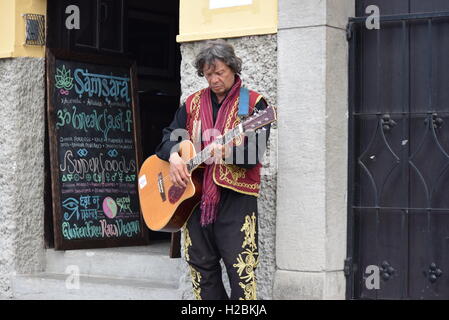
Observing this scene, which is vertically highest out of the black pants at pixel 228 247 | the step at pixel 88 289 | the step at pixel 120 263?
the black pants at pixel 228 247

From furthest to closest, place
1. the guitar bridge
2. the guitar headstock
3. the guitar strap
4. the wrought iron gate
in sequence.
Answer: the wrought iron gate < the guitar bridge < the guitar strap < the guitar headstock

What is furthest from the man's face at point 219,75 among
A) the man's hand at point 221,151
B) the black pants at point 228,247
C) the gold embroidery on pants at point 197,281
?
the gold embroidery on pants at point 197,281

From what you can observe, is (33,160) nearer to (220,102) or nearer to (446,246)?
(220,102)

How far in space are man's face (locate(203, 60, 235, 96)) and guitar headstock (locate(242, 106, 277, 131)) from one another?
32 centimetres

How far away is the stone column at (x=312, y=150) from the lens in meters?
5.64

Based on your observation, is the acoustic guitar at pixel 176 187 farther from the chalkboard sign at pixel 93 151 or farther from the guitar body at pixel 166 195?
the chalkboard sign at pixel 93 151

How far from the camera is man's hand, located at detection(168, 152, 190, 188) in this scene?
5062 millimetres

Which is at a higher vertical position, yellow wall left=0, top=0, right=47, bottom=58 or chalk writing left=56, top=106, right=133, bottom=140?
yellow wall left=0, top=0, right=47, bottom=58

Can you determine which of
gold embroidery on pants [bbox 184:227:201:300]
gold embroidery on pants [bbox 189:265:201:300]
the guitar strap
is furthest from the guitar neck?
gold embroidery on pants [bbox 189:265:201:300]

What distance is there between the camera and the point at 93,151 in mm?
7684

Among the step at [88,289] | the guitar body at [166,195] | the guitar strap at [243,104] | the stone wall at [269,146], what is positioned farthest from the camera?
the step at [88,289]

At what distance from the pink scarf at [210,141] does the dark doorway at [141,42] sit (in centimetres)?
269

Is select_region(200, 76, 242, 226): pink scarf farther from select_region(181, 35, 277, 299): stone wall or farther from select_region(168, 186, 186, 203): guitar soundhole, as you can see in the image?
select_region(181, 35, 277, 299): stone wall

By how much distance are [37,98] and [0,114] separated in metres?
0.31
